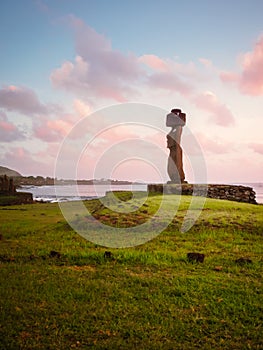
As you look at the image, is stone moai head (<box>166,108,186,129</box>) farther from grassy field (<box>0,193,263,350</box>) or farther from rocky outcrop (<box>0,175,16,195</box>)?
rocky outcrop (<box>0,175,16,195</box>)

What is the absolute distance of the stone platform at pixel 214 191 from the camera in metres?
22.0

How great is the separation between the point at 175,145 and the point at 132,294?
20.6 meters

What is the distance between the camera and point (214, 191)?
879 inches

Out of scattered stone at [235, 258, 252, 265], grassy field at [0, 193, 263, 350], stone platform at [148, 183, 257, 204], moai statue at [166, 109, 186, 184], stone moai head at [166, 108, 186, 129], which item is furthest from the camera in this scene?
stone moai head at [166, 108, 186, 129]

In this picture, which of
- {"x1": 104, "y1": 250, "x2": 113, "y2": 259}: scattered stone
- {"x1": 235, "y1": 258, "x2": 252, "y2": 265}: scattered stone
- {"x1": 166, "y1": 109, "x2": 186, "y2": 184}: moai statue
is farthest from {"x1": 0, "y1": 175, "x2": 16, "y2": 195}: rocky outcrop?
{"x1": 235, "y1": 258, "x2": 252, "y2": 265}: scattered stone

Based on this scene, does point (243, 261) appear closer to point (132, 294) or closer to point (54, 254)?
point (132, 294)

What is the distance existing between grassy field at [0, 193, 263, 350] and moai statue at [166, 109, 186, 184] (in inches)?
534

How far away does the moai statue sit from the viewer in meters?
25.1

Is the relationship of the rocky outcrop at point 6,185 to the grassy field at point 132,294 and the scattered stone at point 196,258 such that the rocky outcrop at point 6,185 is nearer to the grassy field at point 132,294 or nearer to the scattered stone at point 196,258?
the grassy field at point 132,294

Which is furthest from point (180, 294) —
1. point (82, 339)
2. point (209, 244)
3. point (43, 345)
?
point (209, 244)

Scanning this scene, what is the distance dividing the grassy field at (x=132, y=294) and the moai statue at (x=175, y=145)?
1355 cm

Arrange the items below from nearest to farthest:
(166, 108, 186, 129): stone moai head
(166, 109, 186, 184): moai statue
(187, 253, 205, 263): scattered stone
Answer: (187, 253, 205, 263): scattered stone, (166, 109, 186, 184): moai statue, (166, 108, 186, 129): stone moai head

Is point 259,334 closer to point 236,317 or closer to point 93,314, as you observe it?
point 236,317

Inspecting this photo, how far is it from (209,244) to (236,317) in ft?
18.8
